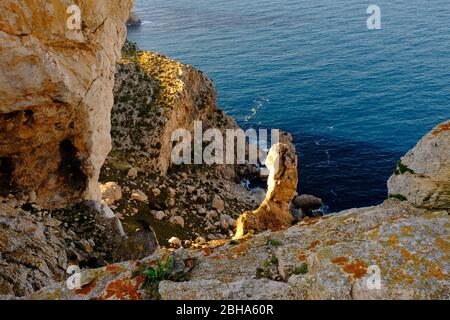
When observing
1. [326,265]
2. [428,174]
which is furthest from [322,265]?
[428,174]

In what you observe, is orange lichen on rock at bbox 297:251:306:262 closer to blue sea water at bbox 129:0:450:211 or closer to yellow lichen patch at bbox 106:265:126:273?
yellow lichen patch at bbox 106:265:126:273

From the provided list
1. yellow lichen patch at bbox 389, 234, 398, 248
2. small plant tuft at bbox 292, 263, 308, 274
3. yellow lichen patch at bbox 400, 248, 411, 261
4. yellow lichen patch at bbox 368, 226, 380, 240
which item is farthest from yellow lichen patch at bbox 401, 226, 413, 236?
small plant tuft at bbox 292, 263, 308, 274

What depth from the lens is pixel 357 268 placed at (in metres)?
12.7

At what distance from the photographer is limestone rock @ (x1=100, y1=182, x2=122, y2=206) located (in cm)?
4320

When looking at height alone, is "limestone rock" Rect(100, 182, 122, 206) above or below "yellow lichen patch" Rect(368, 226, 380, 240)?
below

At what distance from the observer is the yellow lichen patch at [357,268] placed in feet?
40.9

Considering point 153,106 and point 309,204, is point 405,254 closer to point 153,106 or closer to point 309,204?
point 153,106

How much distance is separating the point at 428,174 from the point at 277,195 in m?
28.0

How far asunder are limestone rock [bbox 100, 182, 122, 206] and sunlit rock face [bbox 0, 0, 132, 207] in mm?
10370

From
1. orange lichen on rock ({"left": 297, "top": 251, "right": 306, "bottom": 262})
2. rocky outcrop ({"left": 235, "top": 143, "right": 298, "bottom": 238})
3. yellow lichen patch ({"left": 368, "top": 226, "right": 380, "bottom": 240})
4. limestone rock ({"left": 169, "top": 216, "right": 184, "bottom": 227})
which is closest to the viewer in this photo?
yellow lichen patch ({"left": 368, "top": 226, "right": 380, "bottom": 240})

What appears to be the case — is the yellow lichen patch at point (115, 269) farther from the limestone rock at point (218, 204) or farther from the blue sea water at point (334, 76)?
the blue sea water at point (334, 76)

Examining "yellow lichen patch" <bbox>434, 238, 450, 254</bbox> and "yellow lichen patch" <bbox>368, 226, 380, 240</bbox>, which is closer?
"yellow lichen patch" <bbox>434, 238, 450, 254</bbox>

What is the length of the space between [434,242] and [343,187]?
57.4 m
